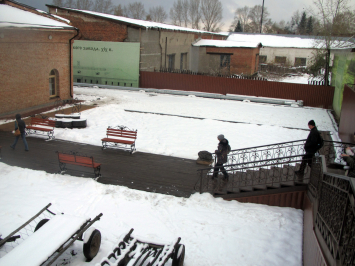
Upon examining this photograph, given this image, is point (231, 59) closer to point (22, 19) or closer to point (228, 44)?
point (228, 44)

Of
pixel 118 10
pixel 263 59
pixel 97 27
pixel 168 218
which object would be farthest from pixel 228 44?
pixel 118 10

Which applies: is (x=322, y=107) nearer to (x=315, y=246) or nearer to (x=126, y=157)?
(x=126, y=157)

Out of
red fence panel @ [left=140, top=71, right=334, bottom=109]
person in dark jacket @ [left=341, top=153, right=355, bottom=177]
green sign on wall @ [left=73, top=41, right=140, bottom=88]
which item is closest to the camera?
person in dark jacket @ [left=341, top=153, right=355, bottom=177]

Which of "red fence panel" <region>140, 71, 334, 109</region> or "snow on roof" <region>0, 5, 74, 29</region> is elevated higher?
"snow on roof" <region>0, 5, 74, 29</region>

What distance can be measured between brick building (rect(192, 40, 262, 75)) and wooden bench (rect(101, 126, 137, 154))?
23.4 metres

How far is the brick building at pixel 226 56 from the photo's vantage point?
33.0 m

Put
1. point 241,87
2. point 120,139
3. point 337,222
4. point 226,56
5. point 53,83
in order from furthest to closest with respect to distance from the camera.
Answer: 1. point 226,56
2. point 241,87
3. point 53,83
4. point 120,139
5. point 337,222

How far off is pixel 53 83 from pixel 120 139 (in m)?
9.33

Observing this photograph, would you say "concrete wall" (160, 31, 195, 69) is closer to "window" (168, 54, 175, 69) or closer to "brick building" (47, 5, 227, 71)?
"brick building" (47, 5, 227, 71)

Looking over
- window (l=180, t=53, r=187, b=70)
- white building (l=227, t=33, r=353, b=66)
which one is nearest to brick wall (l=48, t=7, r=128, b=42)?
window (l=180, t=53, r=187, b=70)

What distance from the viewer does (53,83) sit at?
1838 centimetres

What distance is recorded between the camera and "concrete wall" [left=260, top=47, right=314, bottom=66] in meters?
42.3

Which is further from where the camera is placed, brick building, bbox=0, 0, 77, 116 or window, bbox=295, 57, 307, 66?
window, bbox=295, 57, 307, 66

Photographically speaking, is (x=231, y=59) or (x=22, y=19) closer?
(x=22, y=19)
